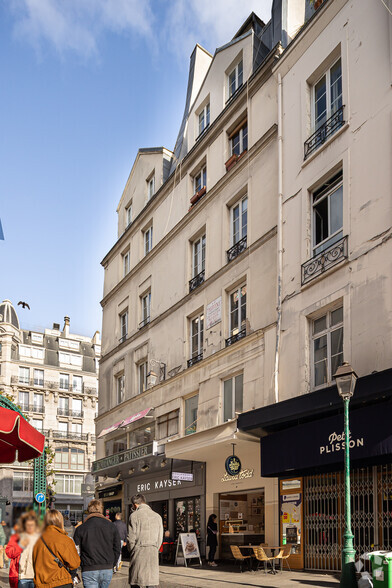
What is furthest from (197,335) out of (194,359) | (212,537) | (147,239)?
(147,239)

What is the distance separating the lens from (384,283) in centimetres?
1344

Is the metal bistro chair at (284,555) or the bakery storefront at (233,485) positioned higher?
the bakery storefront at (233,485)

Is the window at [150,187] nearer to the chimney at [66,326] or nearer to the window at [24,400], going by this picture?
the window at [24,400]

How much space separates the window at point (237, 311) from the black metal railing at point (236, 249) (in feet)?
3.55

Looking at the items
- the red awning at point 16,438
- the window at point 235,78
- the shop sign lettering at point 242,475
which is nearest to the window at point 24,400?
the window at point 235,78

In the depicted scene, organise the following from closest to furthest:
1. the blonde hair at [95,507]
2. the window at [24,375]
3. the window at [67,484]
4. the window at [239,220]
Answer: the blonde hair at [95,507] < the window at [239,220] < the window at [67,484] < the window at [24,375]

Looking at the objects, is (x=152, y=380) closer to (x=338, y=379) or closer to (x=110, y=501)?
(x=110, y=501)

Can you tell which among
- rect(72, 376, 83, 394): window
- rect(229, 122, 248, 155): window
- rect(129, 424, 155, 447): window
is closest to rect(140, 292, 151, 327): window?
rect(129, 424, 155, 447): window

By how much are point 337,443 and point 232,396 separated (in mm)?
6187

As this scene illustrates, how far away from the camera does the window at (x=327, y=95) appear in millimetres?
16406

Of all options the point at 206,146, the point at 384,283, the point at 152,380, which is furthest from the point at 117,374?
the point at 384,283

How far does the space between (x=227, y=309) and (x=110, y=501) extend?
12930mm

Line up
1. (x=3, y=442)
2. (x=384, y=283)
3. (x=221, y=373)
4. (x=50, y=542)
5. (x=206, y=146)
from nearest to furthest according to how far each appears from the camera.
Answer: (x=50, y=542)
(x=3, y=442)
(x=384, y=283)
(x=221, y=373)
(x=206, y=146)

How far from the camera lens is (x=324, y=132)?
1644 centimetres
